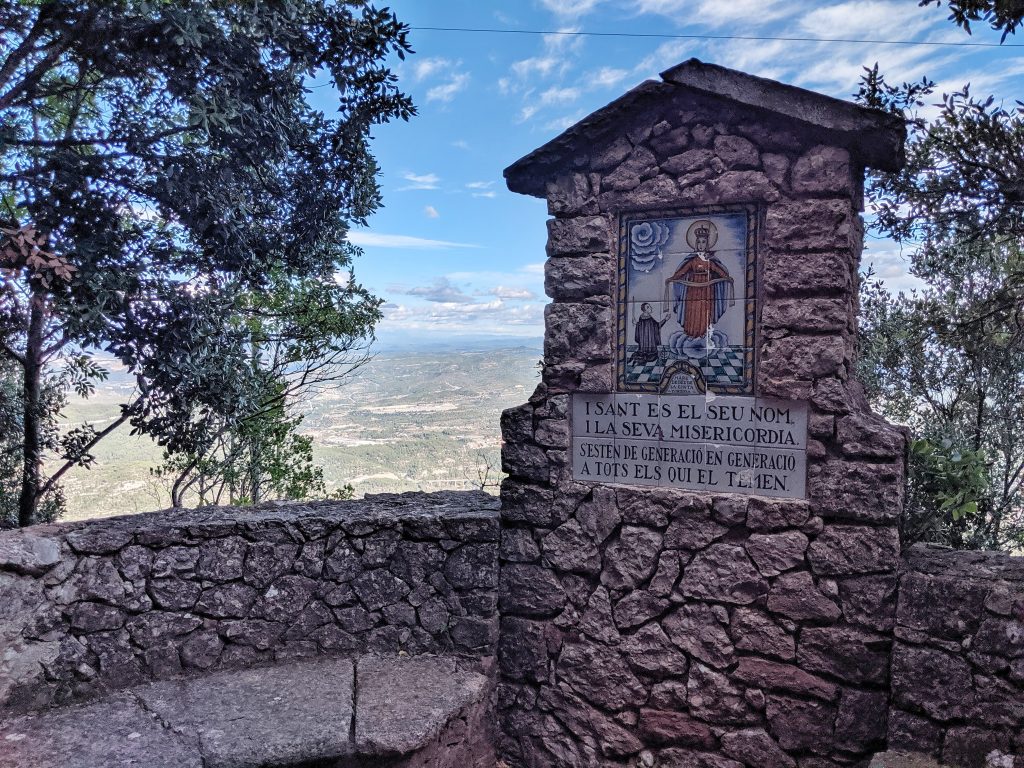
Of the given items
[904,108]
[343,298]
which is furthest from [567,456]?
[343,298]

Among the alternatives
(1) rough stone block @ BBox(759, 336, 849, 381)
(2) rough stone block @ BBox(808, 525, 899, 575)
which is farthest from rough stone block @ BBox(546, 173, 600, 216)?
(2) rough stone block @ BBox(808, 525, 899, 575)

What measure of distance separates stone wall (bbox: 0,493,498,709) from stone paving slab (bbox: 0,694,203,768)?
0.23 meters

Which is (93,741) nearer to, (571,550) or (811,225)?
(571,550)

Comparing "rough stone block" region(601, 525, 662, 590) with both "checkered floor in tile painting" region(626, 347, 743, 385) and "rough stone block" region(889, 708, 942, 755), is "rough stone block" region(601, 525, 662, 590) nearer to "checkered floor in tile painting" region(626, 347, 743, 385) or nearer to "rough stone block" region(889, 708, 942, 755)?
"checkered floor in tile painting" region(626, 347, 743, 385)

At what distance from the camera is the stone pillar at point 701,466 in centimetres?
342

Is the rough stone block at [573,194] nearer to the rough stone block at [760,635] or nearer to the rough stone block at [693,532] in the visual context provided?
the rough stone block at [693,532]

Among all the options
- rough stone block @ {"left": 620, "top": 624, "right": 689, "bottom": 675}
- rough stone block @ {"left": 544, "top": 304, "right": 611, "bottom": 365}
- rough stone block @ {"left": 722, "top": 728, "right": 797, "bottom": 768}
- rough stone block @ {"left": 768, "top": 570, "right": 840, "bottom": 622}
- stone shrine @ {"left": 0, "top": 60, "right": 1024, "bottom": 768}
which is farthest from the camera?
rough stone block @ {"left": 544, "top": 304, "right": 611, "bottom": 365}

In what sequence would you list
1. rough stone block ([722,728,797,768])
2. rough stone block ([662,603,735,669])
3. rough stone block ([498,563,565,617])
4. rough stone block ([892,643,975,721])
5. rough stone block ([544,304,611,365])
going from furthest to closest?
rough stone block ([498,563,565,617]), rough stone block ([544,304,611,365]), rough stone block ([662,603,735,669]), rough stone block ([722,728,797,768]), rough stone block ([892,643,975,721])

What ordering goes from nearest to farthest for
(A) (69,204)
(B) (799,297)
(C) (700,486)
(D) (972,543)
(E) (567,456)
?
(B) (799,297) < (C) (700,486) < (E) (567,456) < (A) (69,204) < (D) (972,543)

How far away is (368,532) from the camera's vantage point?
420 centimetres

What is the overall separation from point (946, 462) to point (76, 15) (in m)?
6.46

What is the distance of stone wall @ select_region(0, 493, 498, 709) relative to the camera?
3744 mm

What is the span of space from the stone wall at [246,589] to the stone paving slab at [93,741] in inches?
8.9

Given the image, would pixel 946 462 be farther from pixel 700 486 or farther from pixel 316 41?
pixel 316 41
